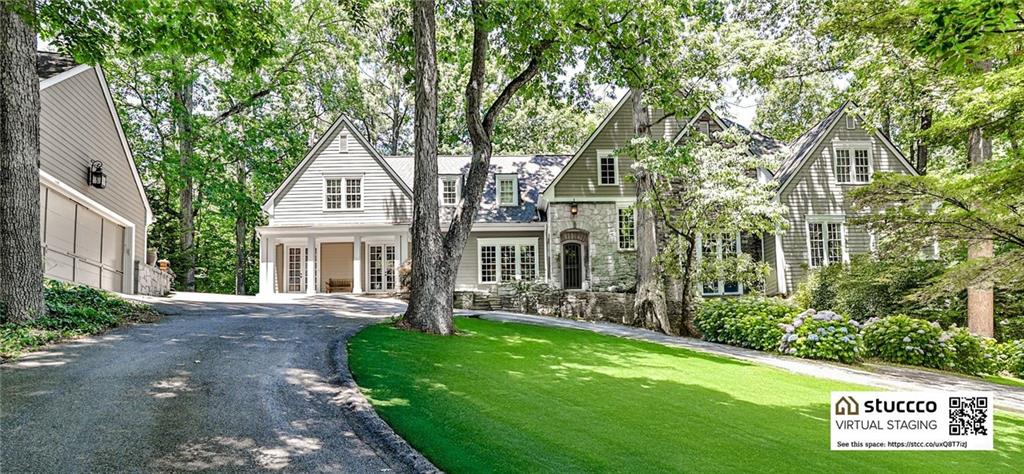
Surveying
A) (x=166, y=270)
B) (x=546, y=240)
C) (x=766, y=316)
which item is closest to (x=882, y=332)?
(x=766, y=316)

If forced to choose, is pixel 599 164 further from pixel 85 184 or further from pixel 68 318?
pixel 68 318

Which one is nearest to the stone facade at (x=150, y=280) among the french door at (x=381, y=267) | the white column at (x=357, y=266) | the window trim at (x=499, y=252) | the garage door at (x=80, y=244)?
the garage door at (x=80, y=244)

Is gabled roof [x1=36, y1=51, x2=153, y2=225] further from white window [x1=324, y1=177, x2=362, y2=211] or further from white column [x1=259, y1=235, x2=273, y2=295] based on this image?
white window [x1=324, y1=177, x2=362, y2=211]

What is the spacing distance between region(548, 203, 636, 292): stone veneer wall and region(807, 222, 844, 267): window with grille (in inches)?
257

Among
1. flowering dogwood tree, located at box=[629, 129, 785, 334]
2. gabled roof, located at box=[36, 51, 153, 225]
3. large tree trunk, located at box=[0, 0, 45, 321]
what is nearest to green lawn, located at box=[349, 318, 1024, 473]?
large tree trunk, located at box=[0, 0, 45, 321]

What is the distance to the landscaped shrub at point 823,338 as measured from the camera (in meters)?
11.4

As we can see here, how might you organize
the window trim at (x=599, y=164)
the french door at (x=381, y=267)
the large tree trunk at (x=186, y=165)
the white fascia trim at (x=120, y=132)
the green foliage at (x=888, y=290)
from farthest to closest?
the large tree trunk at (x=186, y=165)
the french door at (x=381, y=267)
the window trim at (x=599, y=164)
the white fascia trim at (x=120, y=132)
the green foliage at (x=888, y=290)

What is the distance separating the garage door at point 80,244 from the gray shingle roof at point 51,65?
299cm

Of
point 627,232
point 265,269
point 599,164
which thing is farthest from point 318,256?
point 627,232

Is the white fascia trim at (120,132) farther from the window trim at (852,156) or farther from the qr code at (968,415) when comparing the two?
the window trim at (852,156)

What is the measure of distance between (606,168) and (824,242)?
8.47 meters

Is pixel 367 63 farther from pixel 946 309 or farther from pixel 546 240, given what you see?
pixel 946 309

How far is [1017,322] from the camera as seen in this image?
1370cm

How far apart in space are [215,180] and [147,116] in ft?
20.0
